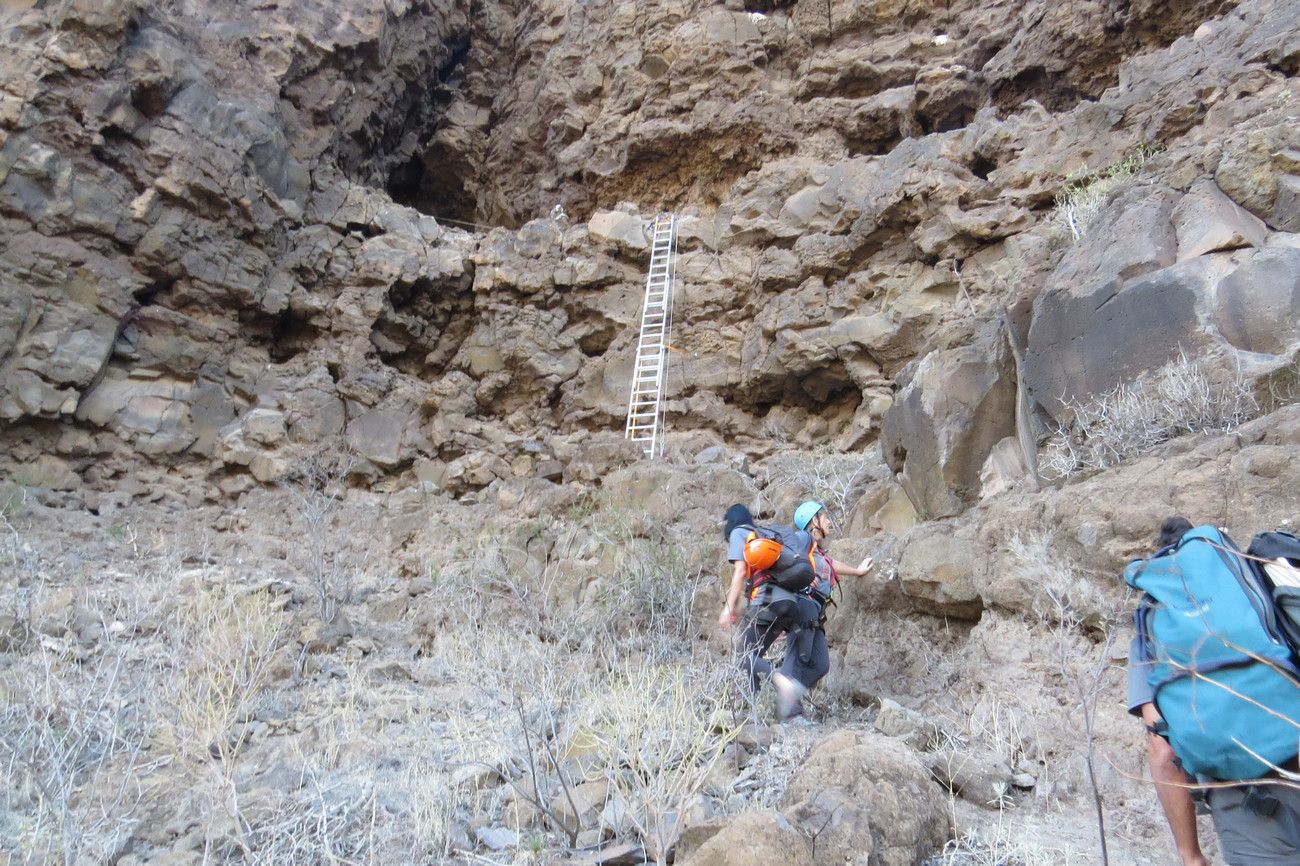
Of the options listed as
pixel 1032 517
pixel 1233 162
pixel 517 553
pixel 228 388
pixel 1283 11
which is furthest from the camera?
pixel 228 388

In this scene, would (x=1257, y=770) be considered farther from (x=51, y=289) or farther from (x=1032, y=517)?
(x=51, y=289)

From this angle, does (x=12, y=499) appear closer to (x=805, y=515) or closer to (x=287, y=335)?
(x=287, y=335)

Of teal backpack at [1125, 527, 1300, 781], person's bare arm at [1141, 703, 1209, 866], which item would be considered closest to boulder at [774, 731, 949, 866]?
person's bare arm at [1141, 703, 1209, 866]

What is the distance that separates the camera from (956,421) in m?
4.97

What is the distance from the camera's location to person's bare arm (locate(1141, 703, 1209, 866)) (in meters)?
2.05

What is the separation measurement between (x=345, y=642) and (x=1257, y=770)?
565 cm

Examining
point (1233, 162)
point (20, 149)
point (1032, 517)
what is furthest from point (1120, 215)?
point (20, 149)

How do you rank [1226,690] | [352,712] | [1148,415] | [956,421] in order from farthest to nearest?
[956,421], [352,712], [1148,415], [1226,690]

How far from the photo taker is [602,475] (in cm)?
973

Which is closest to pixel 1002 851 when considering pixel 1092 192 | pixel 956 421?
pixel 956 421

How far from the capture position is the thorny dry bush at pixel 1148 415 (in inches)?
138

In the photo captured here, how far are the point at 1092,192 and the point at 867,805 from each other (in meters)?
5.69

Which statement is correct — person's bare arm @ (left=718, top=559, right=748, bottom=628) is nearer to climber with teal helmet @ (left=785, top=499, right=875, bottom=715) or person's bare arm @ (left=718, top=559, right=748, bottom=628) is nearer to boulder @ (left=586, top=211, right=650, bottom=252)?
climber with teal helmet @ (left=785, top=499, right=875, bottom=715)

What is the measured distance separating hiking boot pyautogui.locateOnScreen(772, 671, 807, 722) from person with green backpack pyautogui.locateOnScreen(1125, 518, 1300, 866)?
1878 millimetres
